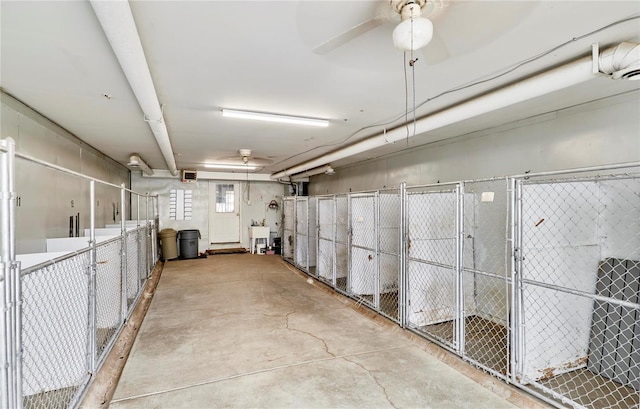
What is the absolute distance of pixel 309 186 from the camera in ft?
35.3

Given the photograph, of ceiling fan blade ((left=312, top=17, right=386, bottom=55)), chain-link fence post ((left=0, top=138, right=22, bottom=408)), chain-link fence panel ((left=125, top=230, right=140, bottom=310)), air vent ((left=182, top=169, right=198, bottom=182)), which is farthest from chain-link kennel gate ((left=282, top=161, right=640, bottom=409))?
air vent ((left=182, top=169, right=198, bottom=182))

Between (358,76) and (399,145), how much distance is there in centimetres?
287

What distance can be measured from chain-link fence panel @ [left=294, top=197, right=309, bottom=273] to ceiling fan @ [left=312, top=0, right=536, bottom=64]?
534 cm

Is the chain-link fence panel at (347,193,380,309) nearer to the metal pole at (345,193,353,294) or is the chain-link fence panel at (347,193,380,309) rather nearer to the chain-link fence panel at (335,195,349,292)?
the metal pole at (345,193,353,294)

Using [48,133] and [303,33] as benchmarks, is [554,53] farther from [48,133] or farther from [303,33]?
[48,133]

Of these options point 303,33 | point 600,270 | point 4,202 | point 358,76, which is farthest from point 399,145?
point 4,202

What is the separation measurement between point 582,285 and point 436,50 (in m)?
2.84

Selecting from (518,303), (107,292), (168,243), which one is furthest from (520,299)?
(168,243)

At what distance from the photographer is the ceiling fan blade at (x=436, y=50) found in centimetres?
211

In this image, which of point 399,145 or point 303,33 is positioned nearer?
point 303,33

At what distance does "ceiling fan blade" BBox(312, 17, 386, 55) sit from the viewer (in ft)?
6.39

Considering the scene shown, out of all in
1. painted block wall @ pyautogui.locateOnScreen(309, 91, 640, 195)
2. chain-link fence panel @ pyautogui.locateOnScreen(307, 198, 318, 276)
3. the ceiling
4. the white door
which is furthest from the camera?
the white door

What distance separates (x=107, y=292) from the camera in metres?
3.10

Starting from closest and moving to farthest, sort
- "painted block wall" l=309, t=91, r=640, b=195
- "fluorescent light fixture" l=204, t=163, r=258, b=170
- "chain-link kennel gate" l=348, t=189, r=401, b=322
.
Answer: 1. "painted block wall" l=309, t=91, r=640, b=195
2. "chain-link kennel gate" l=348, t=189, r=401, b=322
3. "fluorescent light fixture" l=204, t=163, r=258, b=170
